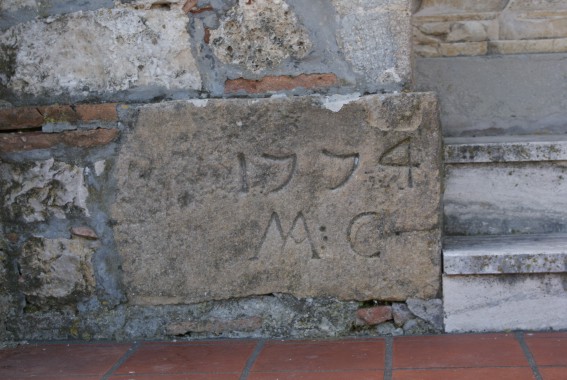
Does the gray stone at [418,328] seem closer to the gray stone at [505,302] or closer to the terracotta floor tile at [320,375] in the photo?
the gray stone at [505,302]

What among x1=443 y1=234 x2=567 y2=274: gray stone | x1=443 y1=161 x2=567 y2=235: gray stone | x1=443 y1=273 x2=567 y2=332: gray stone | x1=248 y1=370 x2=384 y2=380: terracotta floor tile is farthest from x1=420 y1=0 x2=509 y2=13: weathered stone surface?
x1=248 y1=370 x2=384 y2=380: terracotta floor tile

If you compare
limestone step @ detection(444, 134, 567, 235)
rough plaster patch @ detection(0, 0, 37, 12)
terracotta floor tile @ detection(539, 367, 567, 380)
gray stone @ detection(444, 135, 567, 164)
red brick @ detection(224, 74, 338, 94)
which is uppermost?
rough plaster patch @ detection(0, 0, 37, 12)

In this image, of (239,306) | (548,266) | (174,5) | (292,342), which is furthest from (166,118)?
(548,266)

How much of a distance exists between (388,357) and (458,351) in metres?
0.22

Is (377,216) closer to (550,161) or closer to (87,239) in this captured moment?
(550,161)

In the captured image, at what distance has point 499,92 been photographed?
11.4 feet

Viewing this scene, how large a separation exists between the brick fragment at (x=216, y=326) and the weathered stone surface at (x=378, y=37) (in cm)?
95

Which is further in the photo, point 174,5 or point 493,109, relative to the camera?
point 493,109

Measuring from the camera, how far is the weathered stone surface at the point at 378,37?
2678 millimetres

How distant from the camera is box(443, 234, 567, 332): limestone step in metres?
2.70

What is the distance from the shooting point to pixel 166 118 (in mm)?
2783

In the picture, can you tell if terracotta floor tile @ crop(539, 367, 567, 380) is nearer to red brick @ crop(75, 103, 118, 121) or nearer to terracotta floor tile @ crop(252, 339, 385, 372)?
terracotta floor tile @ crop(252, 339, 385, 372)

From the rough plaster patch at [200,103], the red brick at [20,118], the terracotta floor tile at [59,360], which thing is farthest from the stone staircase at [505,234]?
the red brick at [20,118]

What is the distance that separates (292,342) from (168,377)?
475 millimetres
